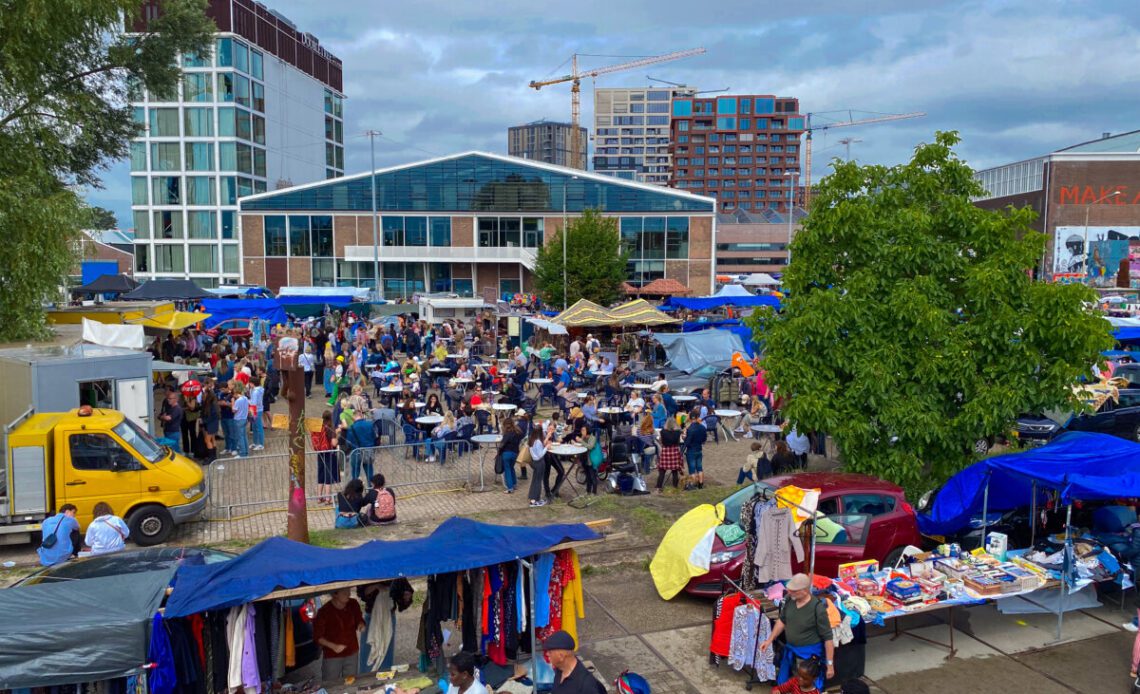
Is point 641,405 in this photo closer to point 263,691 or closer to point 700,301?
point 263,691

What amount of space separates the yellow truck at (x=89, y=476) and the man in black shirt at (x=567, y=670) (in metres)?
8.74

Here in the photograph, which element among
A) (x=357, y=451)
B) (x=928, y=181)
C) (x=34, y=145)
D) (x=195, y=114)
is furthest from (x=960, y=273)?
(x=195, y=114)

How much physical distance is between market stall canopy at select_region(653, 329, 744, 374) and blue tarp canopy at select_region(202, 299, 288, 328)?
1681 cm

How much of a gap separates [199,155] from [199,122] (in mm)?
2906

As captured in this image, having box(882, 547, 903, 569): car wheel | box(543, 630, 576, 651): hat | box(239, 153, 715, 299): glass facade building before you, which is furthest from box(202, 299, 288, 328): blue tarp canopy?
box(239, 153, 715, 299): glass facade building

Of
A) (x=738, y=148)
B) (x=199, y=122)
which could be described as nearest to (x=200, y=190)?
(x=199, y=122)

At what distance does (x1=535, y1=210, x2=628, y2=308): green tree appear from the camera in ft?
163

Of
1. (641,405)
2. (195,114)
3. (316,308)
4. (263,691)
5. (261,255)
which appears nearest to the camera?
(263,691)

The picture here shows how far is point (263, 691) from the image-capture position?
748cm

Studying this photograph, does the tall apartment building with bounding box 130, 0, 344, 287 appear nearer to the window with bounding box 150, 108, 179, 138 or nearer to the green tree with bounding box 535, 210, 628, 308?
the window with bounding box 150, 108, 179, 138

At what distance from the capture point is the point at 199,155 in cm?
7631

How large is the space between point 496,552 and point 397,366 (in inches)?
747

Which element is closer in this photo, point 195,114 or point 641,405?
point 641,405

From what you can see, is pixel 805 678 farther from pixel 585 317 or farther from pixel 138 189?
pixel 138 189
